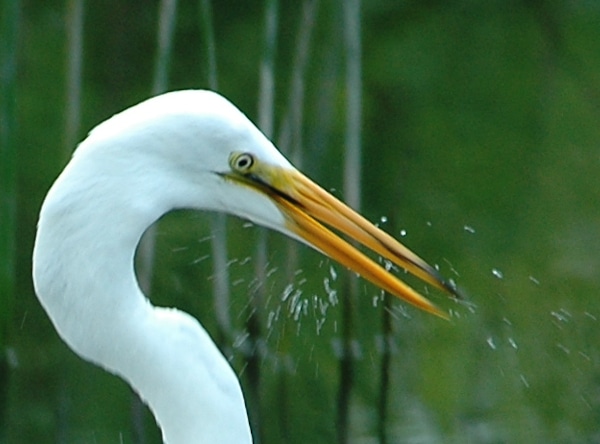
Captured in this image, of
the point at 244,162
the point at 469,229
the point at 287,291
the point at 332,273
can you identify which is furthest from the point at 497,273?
the point at 244,162

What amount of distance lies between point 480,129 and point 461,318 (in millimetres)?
636

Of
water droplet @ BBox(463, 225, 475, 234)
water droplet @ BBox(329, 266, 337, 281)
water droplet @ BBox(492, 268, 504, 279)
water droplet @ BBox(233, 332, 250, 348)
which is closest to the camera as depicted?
water droplet @ BBox(233, 332, 250, 348)

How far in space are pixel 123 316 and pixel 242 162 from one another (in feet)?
0.56

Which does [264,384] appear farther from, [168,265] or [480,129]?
[480,129]

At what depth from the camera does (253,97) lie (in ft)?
10.5

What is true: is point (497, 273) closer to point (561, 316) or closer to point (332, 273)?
point (561, 316)

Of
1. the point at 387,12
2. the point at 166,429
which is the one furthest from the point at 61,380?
the point at 166,429

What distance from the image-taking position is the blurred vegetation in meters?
2.79

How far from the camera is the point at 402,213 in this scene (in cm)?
314

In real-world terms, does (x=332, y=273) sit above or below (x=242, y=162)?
below

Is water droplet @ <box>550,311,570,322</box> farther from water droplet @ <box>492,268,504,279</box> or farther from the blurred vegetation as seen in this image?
water droplet @ <box>492,268,504,279</box>

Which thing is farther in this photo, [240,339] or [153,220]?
[240,339]

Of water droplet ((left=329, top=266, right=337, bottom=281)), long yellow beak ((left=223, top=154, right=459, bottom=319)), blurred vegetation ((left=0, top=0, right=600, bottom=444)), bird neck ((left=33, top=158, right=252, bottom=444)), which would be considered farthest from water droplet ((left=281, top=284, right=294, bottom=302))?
bird neck ((left=33, top=158, right=252, bottom=444))

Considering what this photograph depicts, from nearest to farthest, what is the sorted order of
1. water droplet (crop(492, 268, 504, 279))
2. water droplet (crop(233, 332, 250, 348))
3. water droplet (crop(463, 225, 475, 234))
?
1. water droplet (crop(233, 332, 250, 348))
2. water droplet (crop(492, 268, 504, 279))
3. water droplet (crop(463, 225, 475, 234))
